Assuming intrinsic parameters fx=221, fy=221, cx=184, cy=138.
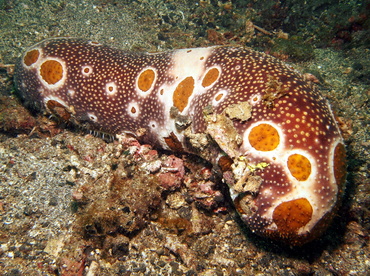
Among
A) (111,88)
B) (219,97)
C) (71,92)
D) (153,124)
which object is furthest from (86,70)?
(219,97)

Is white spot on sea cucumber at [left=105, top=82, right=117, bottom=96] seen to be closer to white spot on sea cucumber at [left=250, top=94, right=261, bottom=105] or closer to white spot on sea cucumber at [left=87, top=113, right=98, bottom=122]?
white spot on sea cucumber at [left=87, top=113, right=98, bottom=122]

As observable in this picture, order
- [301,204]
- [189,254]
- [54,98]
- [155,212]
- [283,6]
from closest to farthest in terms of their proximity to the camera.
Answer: [301,204] < [189,254] < [155,212] < [54,98] < [283,6]

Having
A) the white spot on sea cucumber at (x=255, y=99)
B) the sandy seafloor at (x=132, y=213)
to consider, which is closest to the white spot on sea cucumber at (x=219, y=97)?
the white spot on sea cucumber at (x=255, y=99)

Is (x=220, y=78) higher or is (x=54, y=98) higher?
(x=220, y=78)

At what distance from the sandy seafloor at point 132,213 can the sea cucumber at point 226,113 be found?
2.04ft

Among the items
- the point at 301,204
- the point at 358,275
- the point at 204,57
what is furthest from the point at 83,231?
the point at 358,275

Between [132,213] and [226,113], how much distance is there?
2366 mm

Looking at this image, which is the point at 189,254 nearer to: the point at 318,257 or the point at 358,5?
the point at 318,257

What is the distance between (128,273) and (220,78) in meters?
3.57

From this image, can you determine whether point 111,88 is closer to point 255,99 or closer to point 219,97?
point 219,97

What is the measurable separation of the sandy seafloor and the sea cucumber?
2.04 feet

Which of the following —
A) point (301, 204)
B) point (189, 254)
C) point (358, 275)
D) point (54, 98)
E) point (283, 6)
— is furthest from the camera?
point (283, 6)

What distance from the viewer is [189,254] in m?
3.71

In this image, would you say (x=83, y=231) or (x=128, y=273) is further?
(x=83, y=231)
